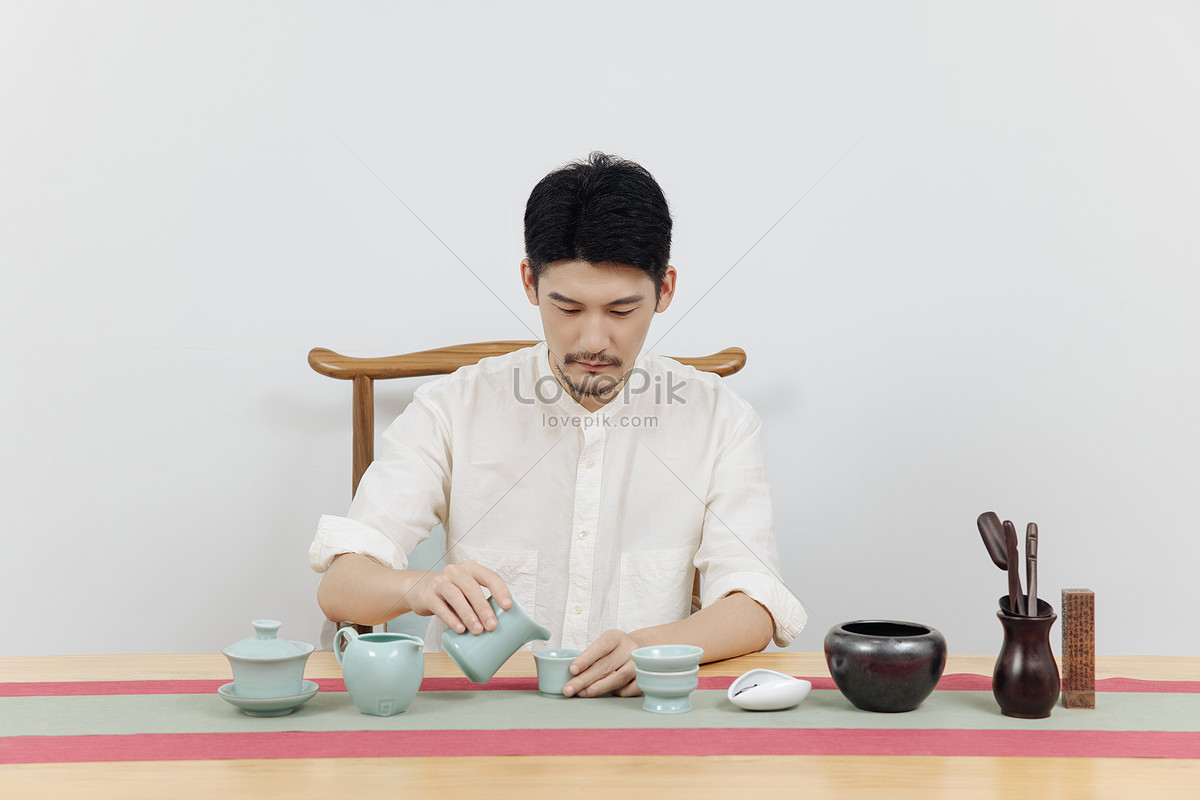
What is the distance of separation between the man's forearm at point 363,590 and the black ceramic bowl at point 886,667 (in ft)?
1.93

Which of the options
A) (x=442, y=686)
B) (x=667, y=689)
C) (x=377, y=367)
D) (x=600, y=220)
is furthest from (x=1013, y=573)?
(x=377, y=367)

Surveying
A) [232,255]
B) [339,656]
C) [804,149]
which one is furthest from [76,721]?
[804,149]

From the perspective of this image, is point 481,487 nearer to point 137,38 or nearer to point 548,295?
point 548,295

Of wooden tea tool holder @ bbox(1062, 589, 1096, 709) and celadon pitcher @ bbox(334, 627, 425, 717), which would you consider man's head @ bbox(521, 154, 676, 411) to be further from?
wooden tea tool holder @ bbox(1062, 589, 1096, 709)

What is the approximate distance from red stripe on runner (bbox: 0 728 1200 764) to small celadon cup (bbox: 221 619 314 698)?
56 millimetres

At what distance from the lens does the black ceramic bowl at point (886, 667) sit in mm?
954

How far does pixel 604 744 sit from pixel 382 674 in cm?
25

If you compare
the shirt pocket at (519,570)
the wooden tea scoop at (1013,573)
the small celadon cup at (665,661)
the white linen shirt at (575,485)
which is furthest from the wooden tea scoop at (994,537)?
the shirt pocket at (519,570)

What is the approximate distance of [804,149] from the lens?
6.71ft

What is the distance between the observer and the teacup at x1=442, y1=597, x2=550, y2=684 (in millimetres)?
1020

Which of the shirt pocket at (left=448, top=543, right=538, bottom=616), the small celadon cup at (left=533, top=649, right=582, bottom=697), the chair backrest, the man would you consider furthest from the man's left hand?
the chair backrest

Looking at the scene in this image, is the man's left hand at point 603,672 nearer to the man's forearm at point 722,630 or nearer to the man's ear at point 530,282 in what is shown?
the man's forearm at point 722,630

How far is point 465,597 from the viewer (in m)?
1.06

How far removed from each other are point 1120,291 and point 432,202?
5.15 feet
